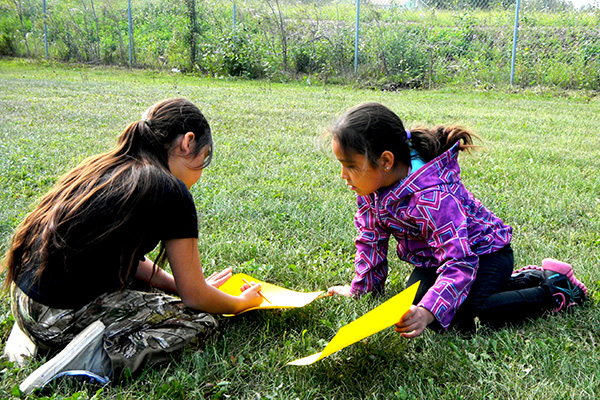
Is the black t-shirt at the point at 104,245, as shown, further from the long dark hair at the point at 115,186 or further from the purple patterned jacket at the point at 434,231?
the purple patterned jacket at the point at 434,231

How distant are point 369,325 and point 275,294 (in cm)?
73

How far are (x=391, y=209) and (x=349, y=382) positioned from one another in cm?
76

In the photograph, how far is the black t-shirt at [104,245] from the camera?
1781 millimetres

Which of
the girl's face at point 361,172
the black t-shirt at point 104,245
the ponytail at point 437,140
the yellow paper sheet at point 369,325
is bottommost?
the yellow paper sheet at point 369,325

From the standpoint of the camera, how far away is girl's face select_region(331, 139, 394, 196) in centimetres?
218

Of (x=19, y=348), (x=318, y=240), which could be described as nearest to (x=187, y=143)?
(x=19, y=348)

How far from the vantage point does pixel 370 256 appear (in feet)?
8.02

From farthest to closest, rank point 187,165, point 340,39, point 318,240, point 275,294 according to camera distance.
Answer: point 340,39 < point 318,240 < point 275,294 < point 187,165

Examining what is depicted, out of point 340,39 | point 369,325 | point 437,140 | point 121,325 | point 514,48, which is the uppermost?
point 340,39

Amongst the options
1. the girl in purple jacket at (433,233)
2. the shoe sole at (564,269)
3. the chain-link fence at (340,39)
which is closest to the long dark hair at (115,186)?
the girl in purple jacket at (433,233)

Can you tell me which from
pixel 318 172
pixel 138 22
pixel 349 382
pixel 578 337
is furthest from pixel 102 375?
pixel 138 22

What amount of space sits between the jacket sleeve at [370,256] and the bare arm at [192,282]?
0.59m

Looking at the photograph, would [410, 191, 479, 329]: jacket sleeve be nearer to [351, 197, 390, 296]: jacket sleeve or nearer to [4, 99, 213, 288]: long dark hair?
[351, 197, 390, 296]: jacket sleeve

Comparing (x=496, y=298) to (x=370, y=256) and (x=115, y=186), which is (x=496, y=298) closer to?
(x=370, y=256)
